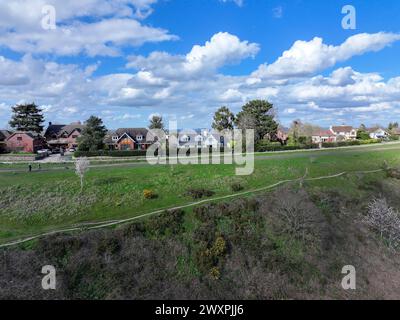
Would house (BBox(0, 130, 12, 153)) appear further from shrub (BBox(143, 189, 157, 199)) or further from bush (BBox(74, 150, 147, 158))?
shrub (BBox(143, 189, 157, 199))

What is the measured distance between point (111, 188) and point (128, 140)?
42901mm

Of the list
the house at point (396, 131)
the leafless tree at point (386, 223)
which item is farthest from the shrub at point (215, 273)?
the house at point (396, 131)

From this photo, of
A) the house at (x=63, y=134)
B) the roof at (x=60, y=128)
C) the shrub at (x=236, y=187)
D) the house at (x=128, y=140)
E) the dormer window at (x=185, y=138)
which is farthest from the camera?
the roof at (x=60, y=128)

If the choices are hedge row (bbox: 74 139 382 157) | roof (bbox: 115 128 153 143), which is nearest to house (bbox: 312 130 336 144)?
hedge row (bbox: 74 139 382 157)

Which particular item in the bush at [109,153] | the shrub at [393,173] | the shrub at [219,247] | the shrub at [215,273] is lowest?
the shrub at [215,273]

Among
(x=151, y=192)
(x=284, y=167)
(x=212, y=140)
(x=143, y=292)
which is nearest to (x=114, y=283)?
(x=143, y=292)

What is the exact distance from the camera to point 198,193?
27797 mm

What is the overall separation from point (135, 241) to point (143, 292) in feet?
12.2

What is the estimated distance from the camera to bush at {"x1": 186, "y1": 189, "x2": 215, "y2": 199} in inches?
1085

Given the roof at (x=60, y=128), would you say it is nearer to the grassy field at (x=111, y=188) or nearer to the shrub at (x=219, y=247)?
the grassy field at (x=111, y=188)

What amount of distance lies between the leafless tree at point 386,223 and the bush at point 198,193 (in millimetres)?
13508

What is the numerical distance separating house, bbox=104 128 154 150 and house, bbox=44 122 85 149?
10791mm

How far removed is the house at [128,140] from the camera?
230 feet
